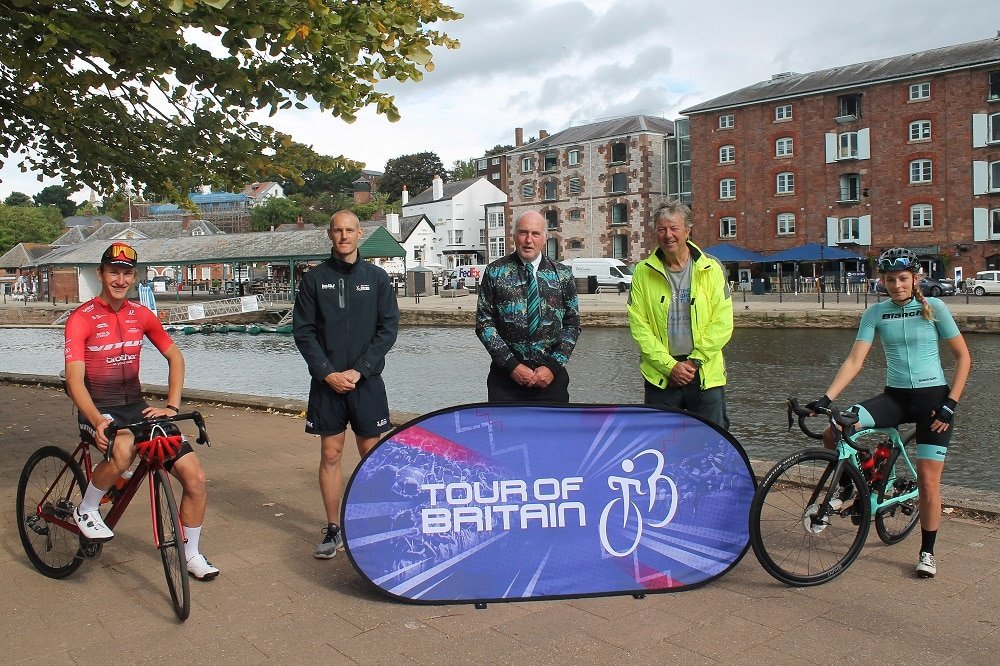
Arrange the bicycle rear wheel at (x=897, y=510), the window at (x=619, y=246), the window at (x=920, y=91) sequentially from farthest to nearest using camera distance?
1. the window at (x=619, y=246)
2. the window at (x=920, y=91)
3. the bicycle rear wheel at (x=897, y=510)

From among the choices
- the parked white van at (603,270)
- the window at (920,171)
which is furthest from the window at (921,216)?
the parked white van at (603,270)

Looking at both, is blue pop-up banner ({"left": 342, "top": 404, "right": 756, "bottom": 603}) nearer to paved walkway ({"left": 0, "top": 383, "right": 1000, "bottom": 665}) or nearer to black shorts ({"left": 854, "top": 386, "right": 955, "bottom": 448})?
paved walkway ({"left": 0, "top": 383, "right": 1000, "bottom": 665})

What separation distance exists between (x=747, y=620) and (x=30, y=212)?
13625 cm

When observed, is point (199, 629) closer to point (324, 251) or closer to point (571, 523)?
point (571, 523)

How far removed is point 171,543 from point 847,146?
58.4 meters

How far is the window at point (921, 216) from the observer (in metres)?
53.6

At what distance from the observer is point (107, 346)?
473 cm

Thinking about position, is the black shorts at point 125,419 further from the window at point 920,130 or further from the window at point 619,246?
the window at point 619,246

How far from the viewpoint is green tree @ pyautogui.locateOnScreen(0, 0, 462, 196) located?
286 inches

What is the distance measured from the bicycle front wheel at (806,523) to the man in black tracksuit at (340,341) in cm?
227

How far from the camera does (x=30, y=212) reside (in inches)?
4835

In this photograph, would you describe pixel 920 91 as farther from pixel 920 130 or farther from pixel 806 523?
pixel 806 523

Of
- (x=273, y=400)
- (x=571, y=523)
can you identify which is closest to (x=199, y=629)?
(x=571, y=523)

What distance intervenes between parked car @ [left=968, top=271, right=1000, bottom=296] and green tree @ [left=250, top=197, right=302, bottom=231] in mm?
92552
